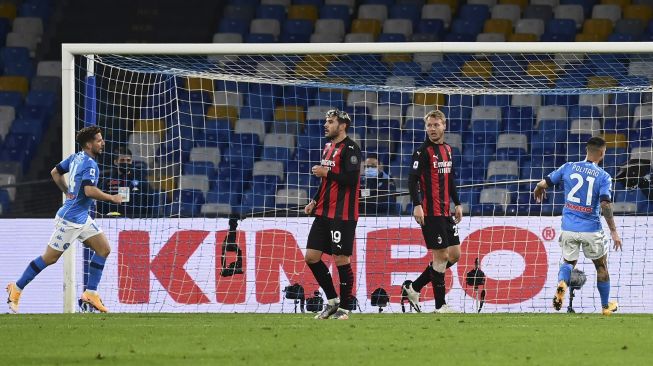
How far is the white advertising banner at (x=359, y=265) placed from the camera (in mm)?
15023

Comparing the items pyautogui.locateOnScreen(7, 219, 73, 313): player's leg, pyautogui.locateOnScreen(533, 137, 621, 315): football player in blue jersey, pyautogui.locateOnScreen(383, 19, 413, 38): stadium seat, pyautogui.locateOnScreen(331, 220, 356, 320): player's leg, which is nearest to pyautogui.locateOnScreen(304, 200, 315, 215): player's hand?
pyautogui.locateOnScreen(331, 220, 356, 320): player's leg

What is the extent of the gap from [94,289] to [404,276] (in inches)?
142

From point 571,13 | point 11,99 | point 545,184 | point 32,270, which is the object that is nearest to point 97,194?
point 32,270

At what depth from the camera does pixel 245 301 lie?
593 inches

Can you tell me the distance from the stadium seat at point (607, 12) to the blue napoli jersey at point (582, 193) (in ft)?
31.8

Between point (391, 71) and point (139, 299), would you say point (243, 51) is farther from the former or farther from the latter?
point (391, 71)

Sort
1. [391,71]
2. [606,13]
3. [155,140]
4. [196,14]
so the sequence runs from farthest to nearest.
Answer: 1. [196,14]
2. [606,13]
3. [391,71]
4. [155,140]

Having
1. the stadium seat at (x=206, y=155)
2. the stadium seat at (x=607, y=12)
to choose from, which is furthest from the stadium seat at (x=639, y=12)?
the stadium seat at (x=206, y=155)

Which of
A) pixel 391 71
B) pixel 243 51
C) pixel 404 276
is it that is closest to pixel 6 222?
pixel 243 51

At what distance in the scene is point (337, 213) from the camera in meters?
12.2

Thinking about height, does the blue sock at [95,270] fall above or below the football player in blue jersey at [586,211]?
below

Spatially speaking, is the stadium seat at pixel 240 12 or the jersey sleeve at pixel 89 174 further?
the stadium seat at pixel 240 12

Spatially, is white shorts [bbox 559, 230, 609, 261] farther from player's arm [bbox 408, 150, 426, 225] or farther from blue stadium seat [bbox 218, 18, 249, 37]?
blue stadium seat [bbox 218, 18, 249, 37]

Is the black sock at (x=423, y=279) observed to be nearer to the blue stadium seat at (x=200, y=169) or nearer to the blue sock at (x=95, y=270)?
the blue sock at (x=95, y=270)
